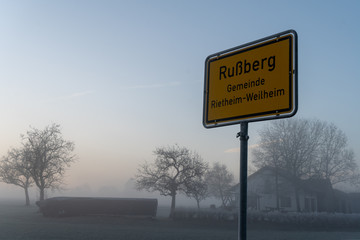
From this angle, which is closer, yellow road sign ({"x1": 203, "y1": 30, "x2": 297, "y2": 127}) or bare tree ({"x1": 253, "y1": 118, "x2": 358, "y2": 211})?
yellow road sign ({"x1": 203, "y1": 30, "x2": 297, "y2": 127})

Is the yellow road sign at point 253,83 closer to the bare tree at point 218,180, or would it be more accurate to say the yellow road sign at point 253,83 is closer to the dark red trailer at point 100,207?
the dark red trailer at point 100,207

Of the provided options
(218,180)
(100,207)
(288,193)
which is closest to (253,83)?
(100,207)

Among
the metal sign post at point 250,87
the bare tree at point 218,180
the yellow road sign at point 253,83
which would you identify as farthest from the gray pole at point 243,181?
the bare tree at point 218,180

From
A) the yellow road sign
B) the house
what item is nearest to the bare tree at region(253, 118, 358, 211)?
the house

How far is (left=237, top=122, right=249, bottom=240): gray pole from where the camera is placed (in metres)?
2.31

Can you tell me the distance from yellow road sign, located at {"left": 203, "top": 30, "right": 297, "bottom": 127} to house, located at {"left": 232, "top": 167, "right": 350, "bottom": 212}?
49.2m

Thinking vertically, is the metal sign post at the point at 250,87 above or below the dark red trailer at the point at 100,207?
above

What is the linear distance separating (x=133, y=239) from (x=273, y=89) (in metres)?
20.1

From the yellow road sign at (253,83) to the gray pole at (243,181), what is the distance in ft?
0.38

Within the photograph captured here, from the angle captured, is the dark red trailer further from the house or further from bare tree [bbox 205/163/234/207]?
bare tree [bbox 205/163/234/207]

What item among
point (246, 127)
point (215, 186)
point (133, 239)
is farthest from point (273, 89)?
point (215, 186)

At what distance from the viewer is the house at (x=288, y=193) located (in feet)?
163

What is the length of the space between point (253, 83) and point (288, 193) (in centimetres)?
5211

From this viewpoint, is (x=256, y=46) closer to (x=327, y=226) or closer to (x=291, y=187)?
(x=327, y=226)
